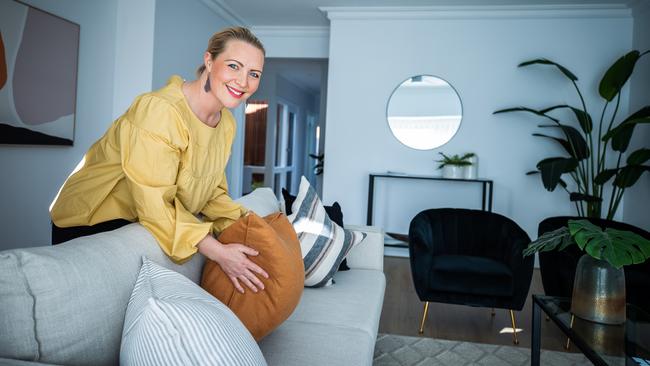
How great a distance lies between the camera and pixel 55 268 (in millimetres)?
898

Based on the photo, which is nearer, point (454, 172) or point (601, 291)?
point (601, 291)

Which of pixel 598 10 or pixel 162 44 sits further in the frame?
pixel 598 10

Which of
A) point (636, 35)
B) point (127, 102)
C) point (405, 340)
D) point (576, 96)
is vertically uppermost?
point (636, 35)

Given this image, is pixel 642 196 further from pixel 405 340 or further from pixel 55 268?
pixel 55 268

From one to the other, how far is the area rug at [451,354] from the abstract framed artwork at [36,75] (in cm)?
256

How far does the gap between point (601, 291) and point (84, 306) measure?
179 cm

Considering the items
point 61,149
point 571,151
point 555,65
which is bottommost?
point 61,149

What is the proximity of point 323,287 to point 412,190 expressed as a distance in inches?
133

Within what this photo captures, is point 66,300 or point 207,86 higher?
point 207,86

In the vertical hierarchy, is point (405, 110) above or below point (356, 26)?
below

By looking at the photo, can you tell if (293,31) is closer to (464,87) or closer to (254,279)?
(464,87)

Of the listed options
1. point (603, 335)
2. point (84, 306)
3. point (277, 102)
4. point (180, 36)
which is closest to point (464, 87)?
point (180, 36)

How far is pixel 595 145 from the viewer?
16.3 feet

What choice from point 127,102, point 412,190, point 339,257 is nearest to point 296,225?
point 339,257
